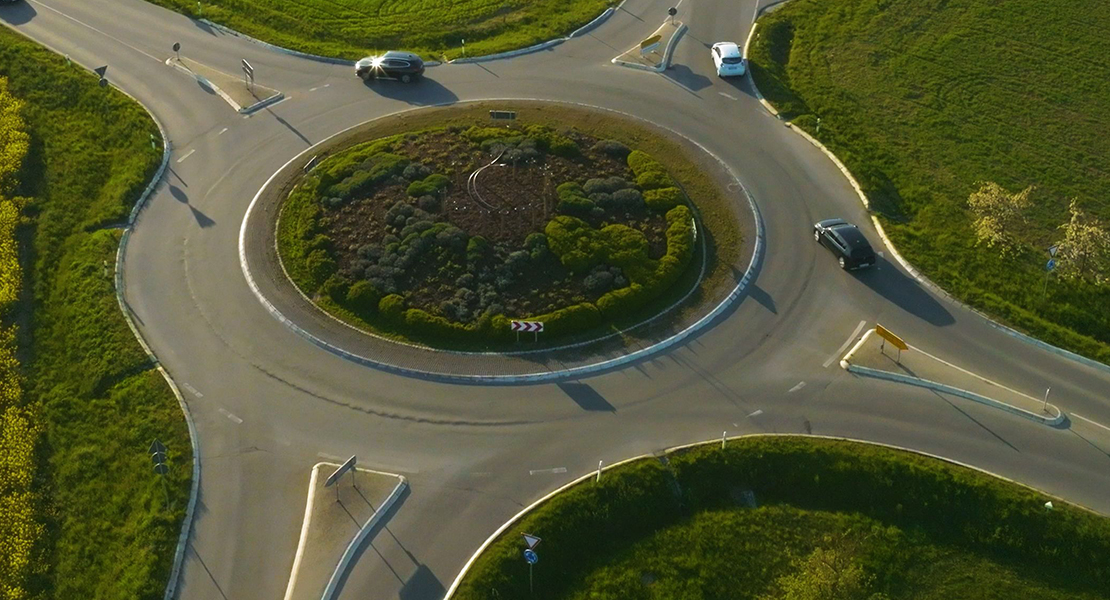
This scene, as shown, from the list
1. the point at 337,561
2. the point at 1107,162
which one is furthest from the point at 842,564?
the point at 1107,162

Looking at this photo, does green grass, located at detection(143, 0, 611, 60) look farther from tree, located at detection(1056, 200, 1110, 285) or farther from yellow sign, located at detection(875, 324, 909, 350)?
tree, located at detection(1056, 200, 1110, 285)

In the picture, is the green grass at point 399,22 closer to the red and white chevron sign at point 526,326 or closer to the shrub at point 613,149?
the shrub at point 613,149

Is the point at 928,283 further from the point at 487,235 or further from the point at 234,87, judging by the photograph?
the point at 234,87

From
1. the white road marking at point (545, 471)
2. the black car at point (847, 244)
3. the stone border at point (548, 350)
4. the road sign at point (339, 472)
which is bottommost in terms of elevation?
the road sign at point (339, 472)

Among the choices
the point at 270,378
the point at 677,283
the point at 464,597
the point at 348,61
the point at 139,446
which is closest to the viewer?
the point at 464,597

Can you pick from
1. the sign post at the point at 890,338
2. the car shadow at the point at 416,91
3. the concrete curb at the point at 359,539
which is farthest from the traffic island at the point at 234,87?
the sign post at the point at 890,338

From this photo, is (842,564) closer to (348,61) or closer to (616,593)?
(616,593)

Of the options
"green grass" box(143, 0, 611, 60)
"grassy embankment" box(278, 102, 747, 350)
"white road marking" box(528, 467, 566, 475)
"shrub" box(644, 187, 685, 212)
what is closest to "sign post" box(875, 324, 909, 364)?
"grassy embankment" box(278, 102, 747, 350)
